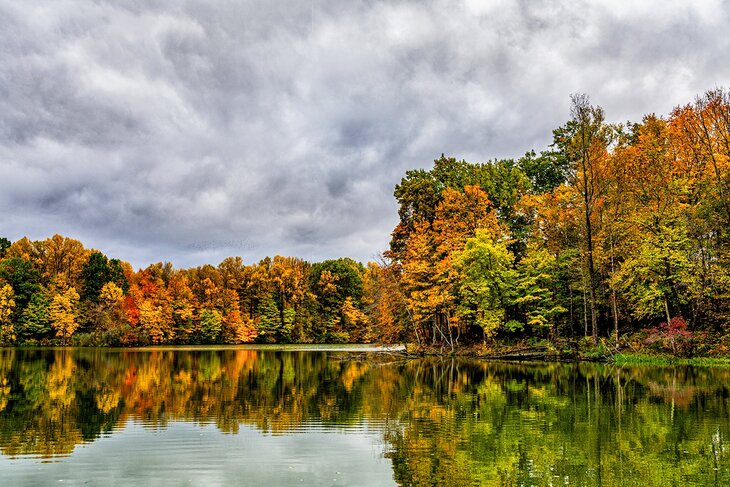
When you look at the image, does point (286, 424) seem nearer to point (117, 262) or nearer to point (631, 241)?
point (631, 241)

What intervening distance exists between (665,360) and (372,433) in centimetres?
2628

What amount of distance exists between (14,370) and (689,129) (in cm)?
4805

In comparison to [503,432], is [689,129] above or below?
above

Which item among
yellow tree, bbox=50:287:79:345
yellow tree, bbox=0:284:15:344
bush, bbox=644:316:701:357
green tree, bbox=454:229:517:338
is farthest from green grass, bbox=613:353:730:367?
yellow tree, bbox=0:284:15:344

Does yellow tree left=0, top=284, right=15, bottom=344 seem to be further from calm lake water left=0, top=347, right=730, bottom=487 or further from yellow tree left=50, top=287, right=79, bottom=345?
calm lake water left=0, top=347, right=730, bottom=487

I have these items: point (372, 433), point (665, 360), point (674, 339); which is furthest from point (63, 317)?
point (372, 433)

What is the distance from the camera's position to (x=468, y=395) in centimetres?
1955

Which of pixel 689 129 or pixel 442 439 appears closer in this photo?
pixel 442 439

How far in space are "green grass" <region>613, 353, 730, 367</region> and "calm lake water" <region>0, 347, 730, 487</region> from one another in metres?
7.44

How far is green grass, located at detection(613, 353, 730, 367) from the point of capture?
3009cm

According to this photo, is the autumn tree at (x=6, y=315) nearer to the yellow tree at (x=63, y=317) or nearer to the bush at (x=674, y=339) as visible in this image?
the yellow tree at (x=63, y=317)

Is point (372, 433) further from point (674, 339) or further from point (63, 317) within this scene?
point (63, 317)

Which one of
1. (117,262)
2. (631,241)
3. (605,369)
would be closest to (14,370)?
(605,369)

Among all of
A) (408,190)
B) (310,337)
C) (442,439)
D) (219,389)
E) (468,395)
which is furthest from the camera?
(310,337)
